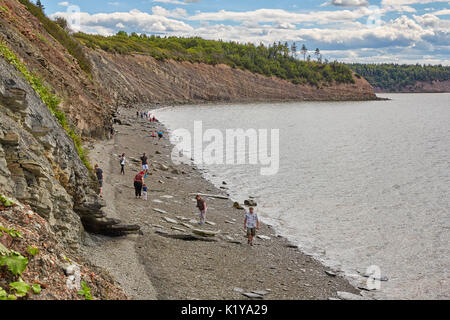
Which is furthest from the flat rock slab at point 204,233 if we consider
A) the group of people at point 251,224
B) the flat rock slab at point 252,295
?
the flat rock slab at point 252,295

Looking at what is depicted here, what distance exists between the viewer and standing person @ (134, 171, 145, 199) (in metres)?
20.6

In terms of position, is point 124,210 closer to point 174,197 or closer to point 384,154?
point 174,197

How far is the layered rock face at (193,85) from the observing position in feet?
338

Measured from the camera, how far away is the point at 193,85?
448 feet

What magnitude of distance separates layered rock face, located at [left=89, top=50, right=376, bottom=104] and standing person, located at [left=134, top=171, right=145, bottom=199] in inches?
2555

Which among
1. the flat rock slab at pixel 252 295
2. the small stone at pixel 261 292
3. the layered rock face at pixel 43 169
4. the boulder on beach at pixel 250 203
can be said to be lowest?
the small stone at pixel 261 292

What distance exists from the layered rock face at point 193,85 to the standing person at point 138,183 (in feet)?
213

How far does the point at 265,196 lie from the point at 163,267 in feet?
48.3

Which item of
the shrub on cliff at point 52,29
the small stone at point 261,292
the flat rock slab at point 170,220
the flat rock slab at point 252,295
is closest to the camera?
the flat rock slab at point 252,295

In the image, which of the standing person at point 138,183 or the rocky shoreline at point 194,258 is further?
the standing person at point 138,183

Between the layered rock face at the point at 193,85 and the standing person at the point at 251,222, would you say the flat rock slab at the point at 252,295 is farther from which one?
the layered rock face at the point at 193,85

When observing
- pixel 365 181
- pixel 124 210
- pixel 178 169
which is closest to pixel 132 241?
pixel 124 210

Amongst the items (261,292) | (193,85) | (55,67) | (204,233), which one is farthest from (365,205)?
(193,85)
